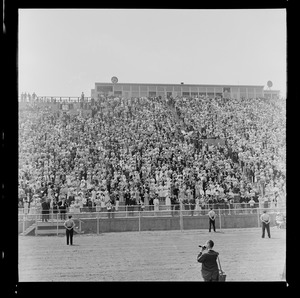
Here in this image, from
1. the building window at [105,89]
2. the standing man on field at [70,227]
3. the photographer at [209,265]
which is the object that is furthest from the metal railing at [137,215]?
the building window at [105,89]

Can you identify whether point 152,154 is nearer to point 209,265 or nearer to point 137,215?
point 137,215

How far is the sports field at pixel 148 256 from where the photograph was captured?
6246 millimetres

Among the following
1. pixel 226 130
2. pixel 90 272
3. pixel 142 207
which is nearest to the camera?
pixel 90 272

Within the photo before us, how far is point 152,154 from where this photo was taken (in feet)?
41.1

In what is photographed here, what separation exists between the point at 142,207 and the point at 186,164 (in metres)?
3.09

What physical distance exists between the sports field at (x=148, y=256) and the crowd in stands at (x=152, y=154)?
883 millimetres

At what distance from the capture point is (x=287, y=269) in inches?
152

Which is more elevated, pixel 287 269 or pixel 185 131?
pixel 185 131

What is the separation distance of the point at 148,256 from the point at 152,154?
5.42 m

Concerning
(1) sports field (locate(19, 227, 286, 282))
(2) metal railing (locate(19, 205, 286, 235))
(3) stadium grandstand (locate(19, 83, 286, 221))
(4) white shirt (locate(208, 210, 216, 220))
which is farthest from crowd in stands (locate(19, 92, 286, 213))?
(1) sports field (locate(19, 227, 286, 282))

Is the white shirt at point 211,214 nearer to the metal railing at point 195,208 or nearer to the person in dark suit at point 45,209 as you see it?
the metal railing at point 195,208

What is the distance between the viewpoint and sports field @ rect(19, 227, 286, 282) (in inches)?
246
